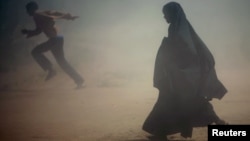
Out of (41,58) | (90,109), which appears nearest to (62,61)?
(41,58)

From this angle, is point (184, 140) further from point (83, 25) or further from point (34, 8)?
point (83, 25)

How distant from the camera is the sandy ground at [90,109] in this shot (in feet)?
16.1

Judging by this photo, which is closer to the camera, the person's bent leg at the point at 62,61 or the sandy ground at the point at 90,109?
the sandy ground at the point at 90,109

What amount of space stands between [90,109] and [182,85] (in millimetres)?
2755

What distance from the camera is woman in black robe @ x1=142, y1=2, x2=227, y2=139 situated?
14.1 ft

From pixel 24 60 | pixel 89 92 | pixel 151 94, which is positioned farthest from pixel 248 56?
pixel 24 60

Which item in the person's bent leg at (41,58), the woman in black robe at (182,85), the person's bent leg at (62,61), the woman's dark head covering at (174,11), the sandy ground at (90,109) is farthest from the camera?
the person's bent leg at (62,61)

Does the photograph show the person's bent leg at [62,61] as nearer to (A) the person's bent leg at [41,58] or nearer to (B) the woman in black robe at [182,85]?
(A) the person's bent leg at [41,58]

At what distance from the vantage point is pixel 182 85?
14.2 ft

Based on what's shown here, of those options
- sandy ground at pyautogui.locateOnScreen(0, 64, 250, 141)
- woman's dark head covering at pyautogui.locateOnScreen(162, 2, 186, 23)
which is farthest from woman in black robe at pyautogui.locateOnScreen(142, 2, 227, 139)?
sandy ground at pyautogui.locateOnScreen(0, 64, 250, 141)

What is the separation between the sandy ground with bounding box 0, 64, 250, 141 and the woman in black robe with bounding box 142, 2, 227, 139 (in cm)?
35

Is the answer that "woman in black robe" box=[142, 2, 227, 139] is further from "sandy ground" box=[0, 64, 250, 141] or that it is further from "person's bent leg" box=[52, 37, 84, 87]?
"person's bent leg" box=[52, 37, 84, 87]

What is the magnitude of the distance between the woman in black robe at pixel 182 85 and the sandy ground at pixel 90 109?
35 cm

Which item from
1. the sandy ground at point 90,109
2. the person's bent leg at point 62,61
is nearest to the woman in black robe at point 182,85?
the sandy ground at point 90,109
